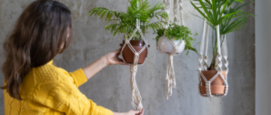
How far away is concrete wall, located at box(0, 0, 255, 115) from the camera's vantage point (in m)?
2.07

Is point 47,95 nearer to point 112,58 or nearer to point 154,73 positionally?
point 112,58

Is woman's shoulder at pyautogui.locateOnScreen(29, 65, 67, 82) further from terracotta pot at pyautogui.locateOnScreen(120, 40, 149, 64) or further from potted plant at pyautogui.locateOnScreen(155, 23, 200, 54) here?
potted plant at pyautogui.locateOnScreen(155, 23, 200, 54)

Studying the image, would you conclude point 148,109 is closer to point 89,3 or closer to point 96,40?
point 96,40

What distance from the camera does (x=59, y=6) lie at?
102 centimetres

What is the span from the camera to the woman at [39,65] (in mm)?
972

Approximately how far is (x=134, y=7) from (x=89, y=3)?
0.79m

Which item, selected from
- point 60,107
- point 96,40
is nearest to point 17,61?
point 60,107

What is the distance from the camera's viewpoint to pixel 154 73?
2.09 m
